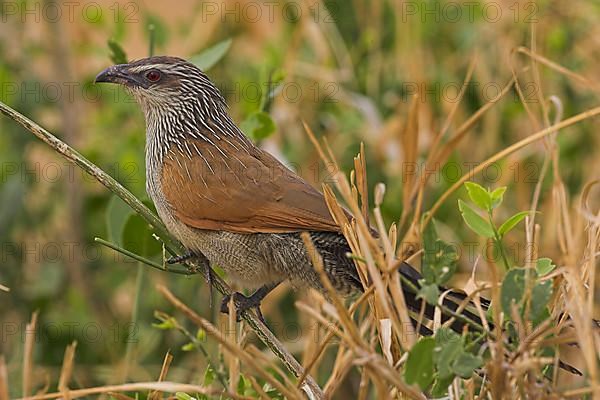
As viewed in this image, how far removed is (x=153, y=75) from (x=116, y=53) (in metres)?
0.16

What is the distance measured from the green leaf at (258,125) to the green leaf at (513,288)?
55.3 inches

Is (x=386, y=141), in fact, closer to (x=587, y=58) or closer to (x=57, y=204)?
(x=587, y=58)

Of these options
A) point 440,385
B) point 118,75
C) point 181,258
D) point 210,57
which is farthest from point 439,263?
point 118,75

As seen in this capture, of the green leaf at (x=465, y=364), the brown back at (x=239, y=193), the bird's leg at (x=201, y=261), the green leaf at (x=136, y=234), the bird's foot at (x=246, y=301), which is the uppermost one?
the brown back at (x=239, y=193)

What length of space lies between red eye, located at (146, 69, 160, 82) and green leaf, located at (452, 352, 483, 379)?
1.99 meters

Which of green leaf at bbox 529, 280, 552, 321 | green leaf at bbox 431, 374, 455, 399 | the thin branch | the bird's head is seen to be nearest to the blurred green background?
the bird's head

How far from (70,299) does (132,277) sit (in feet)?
1.00

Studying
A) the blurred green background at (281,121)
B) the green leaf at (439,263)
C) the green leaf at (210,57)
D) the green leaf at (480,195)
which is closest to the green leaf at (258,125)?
the green leaf at (210,57)

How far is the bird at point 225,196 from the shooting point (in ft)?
10.0

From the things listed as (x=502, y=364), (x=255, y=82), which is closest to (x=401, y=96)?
(x=255, y=82)

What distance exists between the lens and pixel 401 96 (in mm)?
4961

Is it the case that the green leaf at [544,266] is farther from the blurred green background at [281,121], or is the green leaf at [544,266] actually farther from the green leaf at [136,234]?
the blurred green background at [281,121]

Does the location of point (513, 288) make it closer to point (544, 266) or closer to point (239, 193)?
point (544, 266)

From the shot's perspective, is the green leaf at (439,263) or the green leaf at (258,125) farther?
the green leaf at (258,125)
